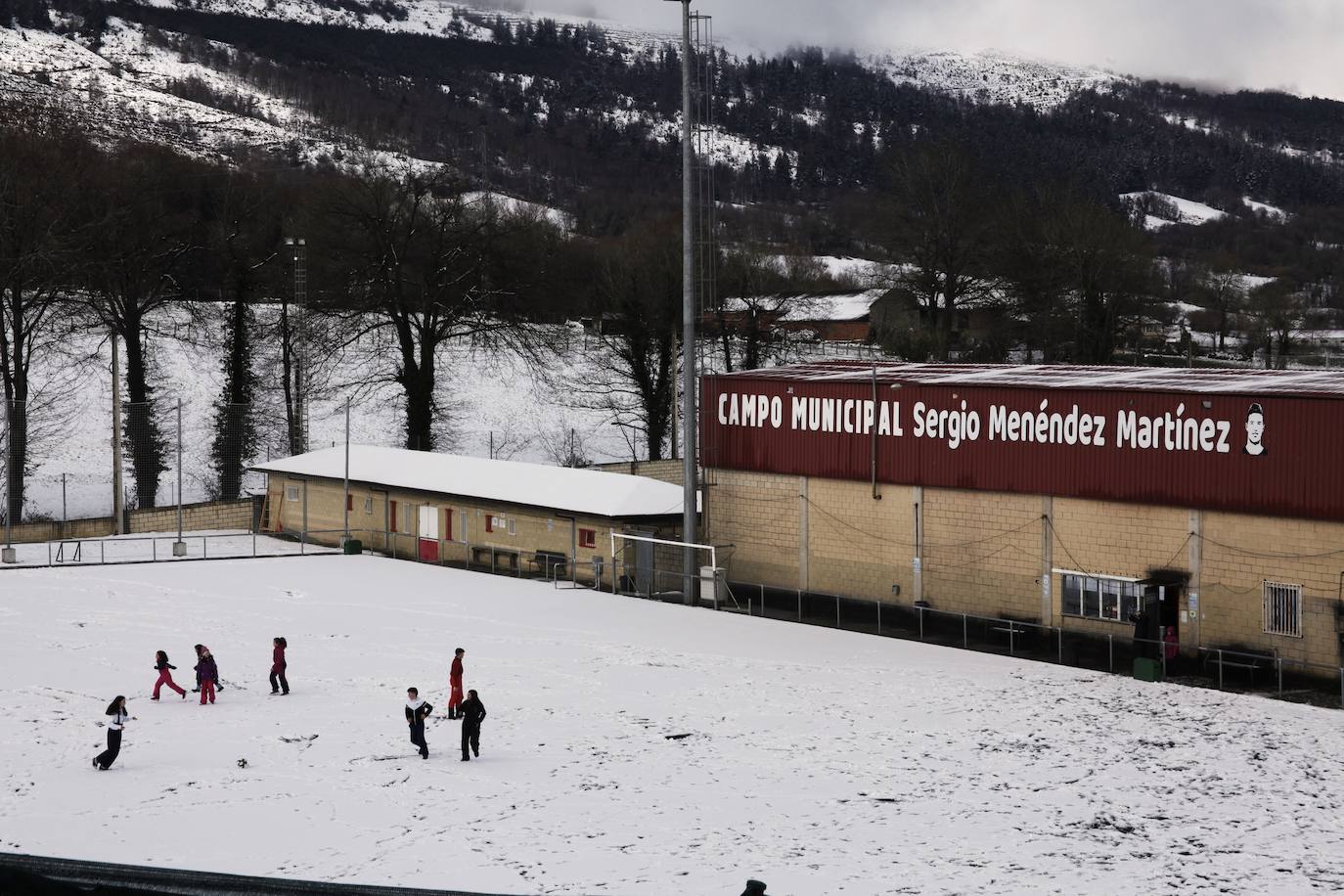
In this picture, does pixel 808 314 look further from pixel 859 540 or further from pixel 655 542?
pixel 859 540

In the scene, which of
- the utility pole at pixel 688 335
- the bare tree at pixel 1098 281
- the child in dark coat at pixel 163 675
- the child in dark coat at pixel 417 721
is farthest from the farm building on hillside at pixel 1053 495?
the bare tree at pixel 1098 281

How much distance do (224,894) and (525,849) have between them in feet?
38.5

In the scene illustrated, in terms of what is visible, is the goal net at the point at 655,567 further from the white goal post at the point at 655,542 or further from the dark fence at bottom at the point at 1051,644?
the dark fence at bottom at the point at 1051,644

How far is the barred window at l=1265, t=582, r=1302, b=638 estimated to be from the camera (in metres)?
29.9

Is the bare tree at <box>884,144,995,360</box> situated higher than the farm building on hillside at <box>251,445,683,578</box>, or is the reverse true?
the bare tree at <box>884,144,995,360</box>

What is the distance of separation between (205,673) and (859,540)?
684 inches

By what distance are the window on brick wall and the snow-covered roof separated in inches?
455

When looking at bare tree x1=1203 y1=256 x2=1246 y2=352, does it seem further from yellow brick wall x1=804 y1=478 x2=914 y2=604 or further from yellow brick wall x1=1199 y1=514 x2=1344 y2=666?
yellow brick wall x1=1199 y1=514 x2=1344 y2=666

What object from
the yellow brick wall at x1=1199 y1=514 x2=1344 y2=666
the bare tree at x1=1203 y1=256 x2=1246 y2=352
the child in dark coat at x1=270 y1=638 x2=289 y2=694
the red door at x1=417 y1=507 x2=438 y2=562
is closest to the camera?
the child in dark coat at x1=270 y1=638 x2=289 y2=694

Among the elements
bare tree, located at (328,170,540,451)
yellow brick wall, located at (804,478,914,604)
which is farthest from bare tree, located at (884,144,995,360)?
yellow brick wall, located at (804,478,914,604)

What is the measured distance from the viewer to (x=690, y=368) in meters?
38.1

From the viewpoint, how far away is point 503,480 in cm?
4431

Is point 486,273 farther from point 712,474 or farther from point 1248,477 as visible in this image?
point 1248,477

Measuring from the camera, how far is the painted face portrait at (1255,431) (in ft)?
99.6
